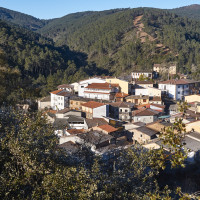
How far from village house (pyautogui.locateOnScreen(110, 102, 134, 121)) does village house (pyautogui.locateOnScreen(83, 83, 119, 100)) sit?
16.1 feet

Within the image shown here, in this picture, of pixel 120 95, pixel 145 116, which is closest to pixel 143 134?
pixel 145 116

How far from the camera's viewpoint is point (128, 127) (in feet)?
82.3

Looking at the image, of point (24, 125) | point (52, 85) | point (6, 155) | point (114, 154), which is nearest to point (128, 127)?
point (114, 154)

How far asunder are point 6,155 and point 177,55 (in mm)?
72101

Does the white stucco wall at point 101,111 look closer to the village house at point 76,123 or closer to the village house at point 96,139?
the village house at point 76,123

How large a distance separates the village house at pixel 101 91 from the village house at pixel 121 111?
490cm

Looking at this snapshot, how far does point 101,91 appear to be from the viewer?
117 feet

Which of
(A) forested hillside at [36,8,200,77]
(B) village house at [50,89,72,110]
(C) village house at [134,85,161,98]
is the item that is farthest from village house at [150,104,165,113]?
(A) forested hillside at [36,8,200,77]

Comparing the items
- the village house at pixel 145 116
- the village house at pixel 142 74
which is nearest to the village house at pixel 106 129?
the village house at pixel 145 116

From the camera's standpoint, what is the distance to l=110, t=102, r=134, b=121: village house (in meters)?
29.7

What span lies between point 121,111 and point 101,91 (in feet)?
22.1

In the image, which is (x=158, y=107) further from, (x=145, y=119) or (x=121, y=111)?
(x=121, y=111)

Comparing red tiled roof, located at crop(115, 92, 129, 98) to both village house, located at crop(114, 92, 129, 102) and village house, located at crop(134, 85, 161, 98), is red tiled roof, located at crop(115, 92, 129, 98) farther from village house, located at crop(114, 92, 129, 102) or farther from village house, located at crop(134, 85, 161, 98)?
village house, located at crop(134, 85, 161, 98)

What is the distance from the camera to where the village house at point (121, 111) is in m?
29.7
